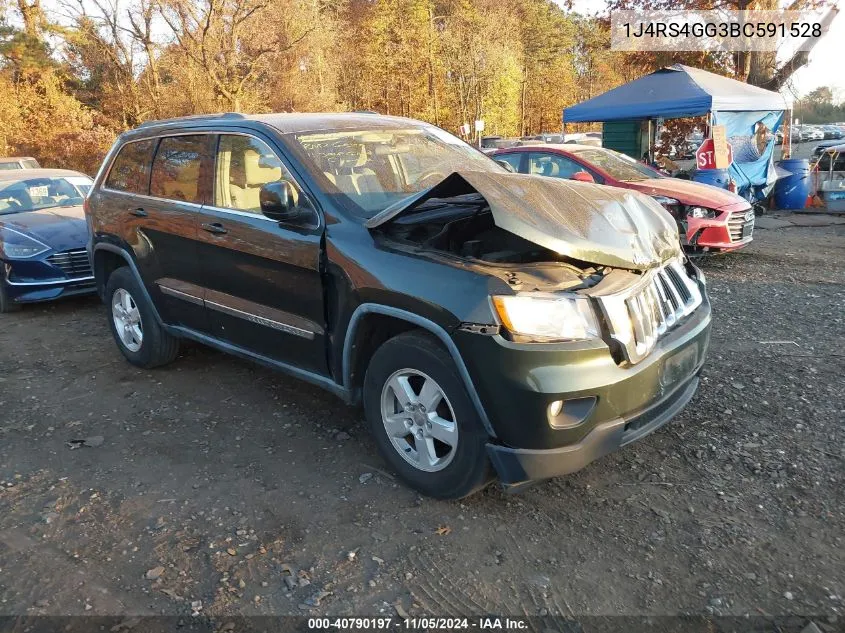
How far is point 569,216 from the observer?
3.17 m

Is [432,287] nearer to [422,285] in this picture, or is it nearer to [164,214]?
[422,285]

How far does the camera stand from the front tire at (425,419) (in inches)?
116

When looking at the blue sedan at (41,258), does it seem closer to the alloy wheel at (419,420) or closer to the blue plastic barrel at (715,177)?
the alloy wheel at (419,420)

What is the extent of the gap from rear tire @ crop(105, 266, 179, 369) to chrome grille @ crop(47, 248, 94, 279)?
214 centimetres

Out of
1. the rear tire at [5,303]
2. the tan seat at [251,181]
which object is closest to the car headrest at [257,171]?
the tan seat at [251,181]

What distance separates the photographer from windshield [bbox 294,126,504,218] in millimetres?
3738

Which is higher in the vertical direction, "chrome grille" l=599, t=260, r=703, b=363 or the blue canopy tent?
the blue canopy tent

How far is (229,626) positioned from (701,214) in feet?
23.2

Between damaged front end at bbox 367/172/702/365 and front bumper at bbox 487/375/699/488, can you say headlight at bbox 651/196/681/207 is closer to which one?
damaged front end at bbox 367/172/702/365

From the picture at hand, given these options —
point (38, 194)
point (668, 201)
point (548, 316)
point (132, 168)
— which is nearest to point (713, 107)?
point (668, 201)

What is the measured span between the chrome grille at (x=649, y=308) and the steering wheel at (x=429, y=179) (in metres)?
1.42

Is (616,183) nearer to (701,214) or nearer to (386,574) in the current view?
(701,214)

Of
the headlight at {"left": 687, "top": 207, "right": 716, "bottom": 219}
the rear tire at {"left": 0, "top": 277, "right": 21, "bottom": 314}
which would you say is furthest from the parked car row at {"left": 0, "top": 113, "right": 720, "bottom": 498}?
the headlight at {"left": 687, "top": 207, "right": 716, "bottom": 219}

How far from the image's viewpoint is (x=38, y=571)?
113 inches
